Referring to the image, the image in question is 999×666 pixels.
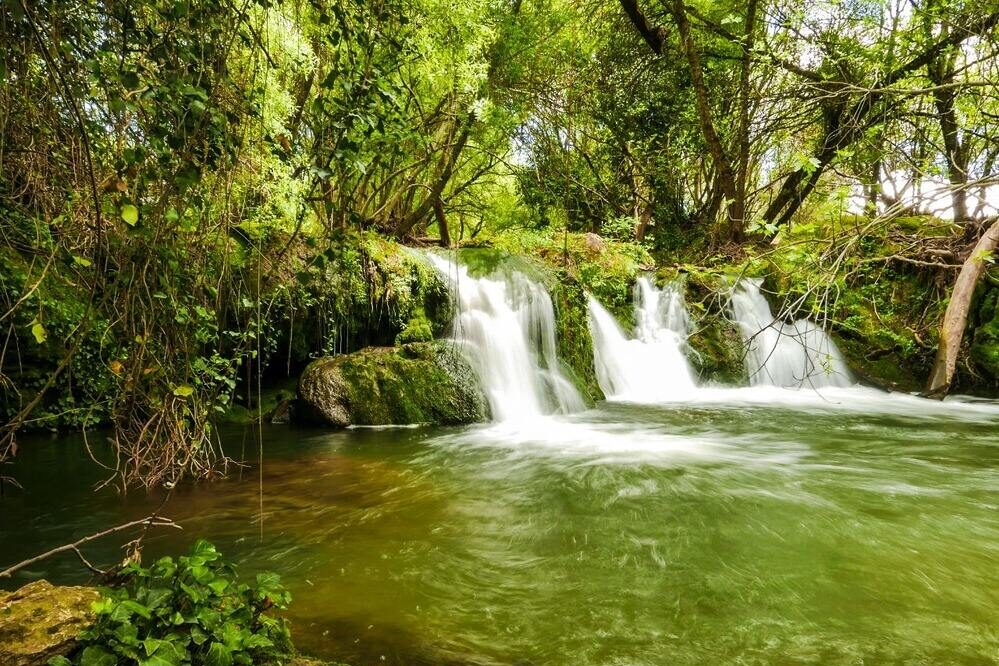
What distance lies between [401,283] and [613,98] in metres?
8.58

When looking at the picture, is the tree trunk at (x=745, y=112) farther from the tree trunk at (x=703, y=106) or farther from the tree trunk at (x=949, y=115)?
the tree trunk at (x=949, y=115)

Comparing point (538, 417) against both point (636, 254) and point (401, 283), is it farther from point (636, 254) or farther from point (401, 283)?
point (636, 254)

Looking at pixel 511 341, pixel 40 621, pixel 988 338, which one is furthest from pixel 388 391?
pixel 988 338

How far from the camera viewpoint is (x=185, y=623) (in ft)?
5.70

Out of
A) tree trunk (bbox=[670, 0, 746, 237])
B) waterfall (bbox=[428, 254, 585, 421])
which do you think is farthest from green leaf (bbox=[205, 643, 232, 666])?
tree trunk (bbox=[670, 0, 746, 237])

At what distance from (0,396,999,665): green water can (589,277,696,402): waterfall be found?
3967 mm

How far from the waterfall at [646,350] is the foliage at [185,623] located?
8.58 metres

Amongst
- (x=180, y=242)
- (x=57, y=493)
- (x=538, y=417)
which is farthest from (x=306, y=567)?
(x=538, y=417)

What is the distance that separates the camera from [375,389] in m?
7.48

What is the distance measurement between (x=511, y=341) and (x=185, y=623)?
290 inches

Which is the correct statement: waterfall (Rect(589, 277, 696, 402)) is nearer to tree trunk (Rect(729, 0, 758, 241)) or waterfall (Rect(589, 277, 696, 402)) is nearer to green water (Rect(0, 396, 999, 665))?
tree trunk (Rect(729, 0, 758, 241))

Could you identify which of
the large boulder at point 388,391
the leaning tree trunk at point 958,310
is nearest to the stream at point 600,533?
the large boulder at point 388,391

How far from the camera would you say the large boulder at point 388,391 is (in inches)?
291

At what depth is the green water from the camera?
7.64 ft
